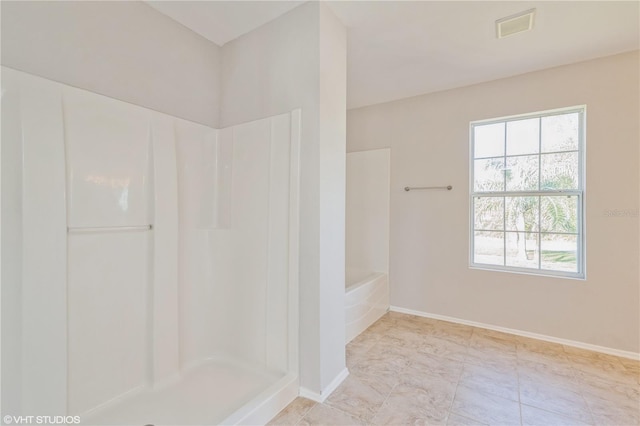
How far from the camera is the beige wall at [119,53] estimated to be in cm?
138

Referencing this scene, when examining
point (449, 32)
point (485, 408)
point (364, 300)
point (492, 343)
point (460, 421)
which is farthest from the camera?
point (364, 300)

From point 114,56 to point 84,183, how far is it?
2.63 ft

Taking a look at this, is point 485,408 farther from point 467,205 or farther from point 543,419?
point 467,205

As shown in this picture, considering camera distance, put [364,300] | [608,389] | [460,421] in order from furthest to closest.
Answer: [364,300]
[608,389]
[460,421]

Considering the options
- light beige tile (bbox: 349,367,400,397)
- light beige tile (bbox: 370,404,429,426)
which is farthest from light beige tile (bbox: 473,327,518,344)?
light beige tile (bbox: 370,404,429,426)

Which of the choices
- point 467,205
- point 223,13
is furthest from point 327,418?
point 223,13

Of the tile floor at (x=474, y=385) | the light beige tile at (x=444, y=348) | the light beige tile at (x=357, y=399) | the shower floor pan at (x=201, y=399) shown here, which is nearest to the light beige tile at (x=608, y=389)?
the tile floor at (x=474, y=385)

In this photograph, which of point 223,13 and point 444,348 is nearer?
point 223,13

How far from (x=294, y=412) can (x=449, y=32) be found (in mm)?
2735

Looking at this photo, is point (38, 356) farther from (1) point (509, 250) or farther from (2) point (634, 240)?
(2) point (634, 240)

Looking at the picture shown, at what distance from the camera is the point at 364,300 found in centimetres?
276

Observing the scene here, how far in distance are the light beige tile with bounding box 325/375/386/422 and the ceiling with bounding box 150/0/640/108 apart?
2468 mm

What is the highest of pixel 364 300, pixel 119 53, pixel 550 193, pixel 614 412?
pixel 119 53

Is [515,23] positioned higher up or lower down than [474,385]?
higher up
